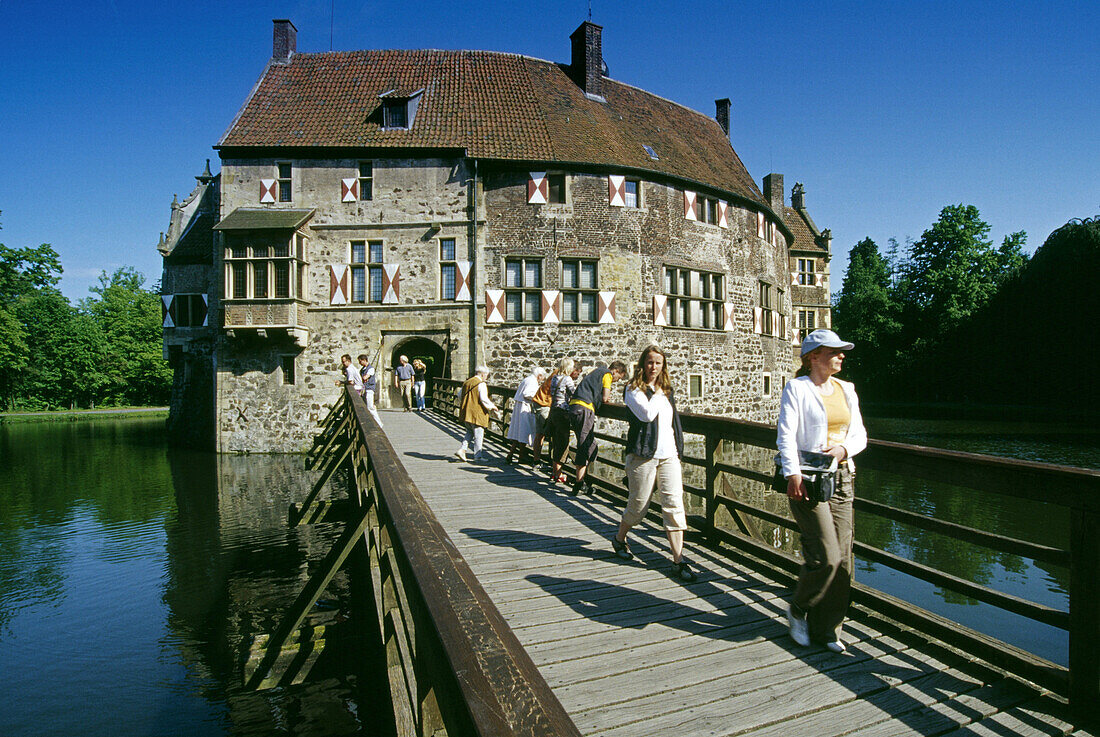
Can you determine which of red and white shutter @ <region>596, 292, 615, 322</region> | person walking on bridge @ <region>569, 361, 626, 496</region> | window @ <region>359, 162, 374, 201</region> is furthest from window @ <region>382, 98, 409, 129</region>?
person walking on bridge @ <region>569, 361, 626, 496</region>

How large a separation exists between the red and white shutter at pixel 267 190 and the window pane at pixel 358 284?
323 cm

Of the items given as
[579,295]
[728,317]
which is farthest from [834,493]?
[728,317]

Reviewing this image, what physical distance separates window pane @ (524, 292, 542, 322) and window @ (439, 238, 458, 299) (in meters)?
2.35

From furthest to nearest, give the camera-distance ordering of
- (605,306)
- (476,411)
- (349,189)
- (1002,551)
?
(605,306) → (349,189) → (476,411) → (1002,551)

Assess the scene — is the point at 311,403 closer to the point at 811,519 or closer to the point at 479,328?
the point at 479,328

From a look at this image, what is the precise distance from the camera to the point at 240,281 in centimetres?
1962

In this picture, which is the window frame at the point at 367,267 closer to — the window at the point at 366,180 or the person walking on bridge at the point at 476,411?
the window at the point at 366,180

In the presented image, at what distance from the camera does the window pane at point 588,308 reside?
2114 centimetres

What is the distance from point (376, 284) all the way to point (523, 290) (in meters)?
4.54

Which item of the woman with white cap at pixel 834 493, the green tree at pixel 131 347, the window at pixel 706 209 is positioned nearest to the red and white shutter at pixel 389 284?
the window at pixel 706 209

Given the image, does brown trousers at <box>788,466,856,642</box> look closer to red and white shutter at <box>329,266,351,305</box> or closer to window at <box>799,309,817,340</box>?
red and white shutter at <box>329,266,351,305</box>

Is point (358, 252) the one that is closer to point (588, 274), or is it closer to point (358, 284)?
point (358, 284)

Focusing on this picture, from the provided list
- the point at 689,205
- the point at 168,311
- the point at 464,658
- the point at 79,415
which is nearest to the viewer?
the point at 464,658

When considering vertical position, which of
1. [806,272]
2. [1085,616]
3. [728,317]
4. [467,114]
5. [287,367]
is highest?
[467,114]
